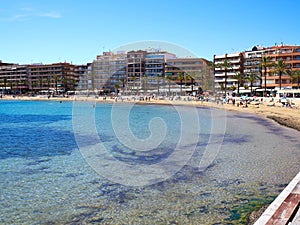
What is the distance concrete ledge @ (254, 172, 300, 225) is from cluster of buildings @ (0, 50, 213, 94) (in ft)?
273

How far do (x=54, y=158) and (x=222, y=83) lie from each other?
8430 centimetres

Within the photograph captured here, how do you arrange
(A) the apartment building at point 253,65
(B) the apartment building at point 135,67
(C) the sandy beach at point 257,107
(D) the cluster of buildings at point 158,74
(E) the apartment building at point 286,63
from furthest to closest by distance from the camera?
(B) the apartment building at point 135,67, (A) the apartment building at point 253,65, (D) the cluster of buildings at point 158,74, (E) the apartment building at point 286,63, (C) the sandy beach at point 257,107

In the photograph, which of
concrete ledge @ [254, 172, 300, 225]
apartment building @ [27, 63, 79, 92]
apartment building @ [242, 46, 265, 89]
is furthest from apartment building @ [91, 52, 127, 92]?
concrete ledge @ [254, 172, 300, 225]

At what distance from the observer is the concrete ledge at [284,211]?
6.09 m

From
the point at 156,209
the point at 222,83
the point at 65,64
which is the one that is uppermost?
the point at 65,64

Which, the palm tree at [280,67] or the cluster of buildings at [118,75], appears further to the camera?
the cluster of buildings at [118,75]

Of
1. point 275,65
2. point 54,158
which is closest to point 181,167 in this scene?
point 54,158

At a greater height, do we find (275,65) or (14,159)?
(275,65)

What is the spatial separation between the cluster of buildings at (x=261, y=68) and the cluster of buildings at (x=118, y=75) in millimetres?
5971

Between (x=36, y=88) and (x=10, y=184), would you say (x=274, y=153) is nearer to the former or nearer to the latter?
(x=10, y=184)

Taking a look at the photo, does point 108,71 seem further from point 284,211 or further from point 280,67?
point 284,211

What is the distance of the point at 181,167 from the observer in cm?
1390

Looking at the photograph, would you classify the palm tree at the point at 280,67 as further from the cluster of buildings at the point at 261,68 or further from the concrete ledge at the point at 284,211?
the concrete ledge at the point at 284,211

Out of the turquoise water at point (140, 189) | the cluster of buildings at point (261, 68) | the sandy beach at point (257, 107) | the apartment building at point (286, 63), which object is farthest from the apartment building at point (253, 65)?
the turquoise water at point (140, 189)
